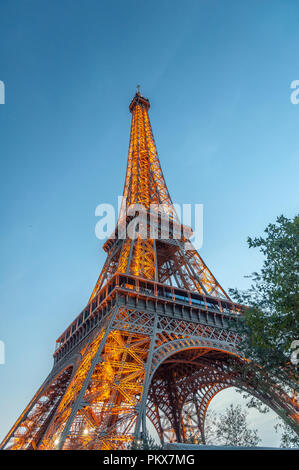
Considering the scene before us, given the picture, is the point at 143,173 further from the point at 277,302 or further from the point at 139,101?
the point at 277,302

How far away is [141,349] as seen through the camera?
57.4 feet

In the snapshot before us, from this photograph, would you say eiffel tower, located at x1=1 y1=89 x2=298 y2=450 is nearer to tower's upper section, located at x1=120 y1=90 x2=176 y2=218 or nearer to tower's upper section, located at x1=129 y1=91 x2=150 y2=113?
tower's upper section, located at x1=120 y1=90 x2=176 y2=218

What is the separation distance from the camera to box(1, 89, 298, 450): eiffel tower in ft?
47.1

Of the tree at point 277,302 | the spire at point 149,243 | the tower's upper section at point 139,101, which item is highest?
the tower's upper section at point 139,101

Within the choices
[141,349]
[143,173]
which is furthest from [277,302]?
[143,173]

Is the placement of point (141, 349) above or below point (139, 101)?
below

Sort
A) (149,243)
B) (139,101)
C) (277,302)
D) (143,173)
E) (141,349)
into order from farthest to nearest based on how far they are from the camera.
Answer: (139,101), (143,173), (149,243), (141,349), (277,302)

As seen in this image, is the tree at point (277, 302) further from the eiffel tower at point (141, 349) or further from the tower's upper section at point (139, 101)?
the tower's upper section at point (139, 101)

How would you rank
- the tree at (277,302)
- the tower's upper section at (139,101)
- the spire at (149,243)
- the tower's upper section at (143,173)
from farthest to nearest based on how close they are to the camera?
the tower's upper section at (139,101) < the tower's upper section at (143,173) < the spire at (149,243) < the tree at (277,302)

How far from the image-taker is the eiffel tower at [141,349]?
14.3 meters

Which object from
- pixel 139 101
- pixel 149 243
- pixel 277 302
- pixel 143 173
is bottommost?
pixel 277 302

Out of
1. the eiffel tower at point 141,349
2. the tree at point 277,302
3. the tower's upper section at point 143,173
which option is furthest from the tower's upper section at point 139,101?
the tree at point 277,302
